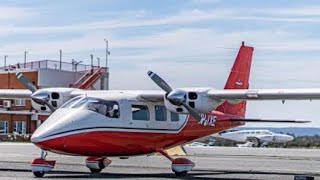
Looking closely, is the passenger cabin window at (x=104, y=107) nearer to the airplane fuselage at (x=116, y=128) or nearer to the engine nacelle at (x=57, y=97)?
the airplane fuselage at (x=116, y=128)

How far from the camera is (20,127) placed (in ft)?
284

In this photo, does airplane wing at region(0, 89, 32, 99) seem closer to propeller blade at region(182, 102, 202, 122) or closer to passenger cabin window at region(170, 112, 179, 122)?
passenger cabin window at region(170, 112, 179, 122)

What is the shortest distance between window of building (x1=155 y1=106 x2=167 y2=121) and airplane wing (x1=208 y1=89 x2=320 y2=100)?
2265 millimetres

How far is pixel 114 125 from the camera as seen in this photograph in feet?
78.4

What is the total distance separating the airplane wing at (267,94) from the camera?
958 inches

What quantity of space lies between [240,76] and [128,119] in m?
7.20

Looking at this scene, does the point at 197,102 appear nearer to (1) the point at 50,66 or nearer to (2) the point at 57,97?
(2) the point at 57,97

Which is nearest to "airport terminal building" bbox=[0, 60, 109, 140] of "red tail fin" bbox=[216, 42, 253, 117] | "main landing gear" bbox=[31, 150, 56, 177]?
"red tail fin" bbox=[216, 42, 253, 117]

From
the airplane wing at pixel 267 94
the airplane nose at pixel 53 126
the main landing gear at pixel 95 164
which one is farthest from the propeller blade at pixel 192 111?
the airplane nose at pixel 53 126

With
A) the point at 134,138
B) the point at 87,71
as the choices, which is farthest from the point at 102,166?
the point at 87,71

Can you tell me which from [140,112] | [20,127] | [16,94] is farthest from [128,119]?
[20,127]

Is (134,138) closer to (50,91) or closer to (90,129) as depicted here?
(90,129)

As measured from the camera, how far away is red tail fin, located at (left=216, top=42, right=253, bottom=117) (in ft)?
95.8

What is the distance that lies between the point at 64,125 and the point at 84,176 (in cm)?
168
